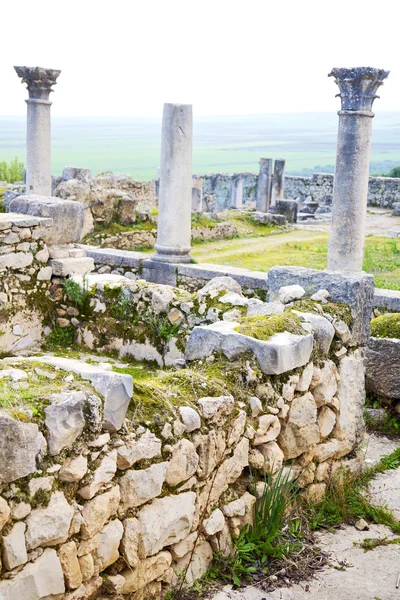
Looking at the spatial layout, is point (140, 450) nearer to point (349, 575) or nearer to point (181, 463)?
point (181, 463)

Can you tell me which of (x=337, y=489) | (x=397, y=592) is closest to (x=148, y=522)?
(x=397, y=592)

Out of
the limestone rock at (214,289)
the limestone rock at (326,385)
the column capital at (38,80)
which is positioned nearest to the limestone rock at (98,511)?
the limestone rock at (326,385)

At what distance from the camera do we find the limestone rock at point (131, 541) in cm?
354

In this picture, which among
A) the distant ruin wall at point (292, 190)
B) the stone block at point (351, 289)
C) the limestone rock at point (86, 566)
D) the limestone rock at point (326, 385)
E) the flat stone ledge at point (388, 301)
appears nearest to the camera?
the limestone rock at point (86, 566)

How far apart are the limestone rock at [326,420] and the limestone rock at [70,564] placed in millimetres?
2437

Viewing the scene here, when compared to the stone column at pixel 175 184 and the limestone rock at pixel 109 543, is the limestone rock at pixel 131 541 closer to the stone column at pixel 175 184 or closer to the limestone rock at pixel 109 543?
the limestone rock at pixel 109 543

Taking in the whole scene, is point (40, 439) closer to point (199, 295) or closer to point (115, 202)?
point (199, 295)

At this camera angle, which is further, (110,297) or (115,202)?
(115,202)

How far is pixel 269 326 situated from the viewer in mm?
4953

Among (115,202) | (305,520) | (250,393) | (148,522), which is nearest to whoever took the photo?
(148,522)

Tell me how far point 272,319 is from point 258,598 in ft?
5.75

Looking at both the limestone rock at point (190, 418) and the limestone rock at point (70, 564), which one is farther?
the limestone rock at point (190, 418)

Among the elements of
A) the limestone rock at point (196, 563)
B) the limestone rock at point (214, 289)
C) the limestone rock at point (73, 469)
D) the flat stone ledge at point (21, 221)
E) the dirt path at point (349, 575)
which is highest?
the flat stone ledge at point (21, 221)

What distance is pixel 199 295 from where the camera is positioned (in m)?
7.14
